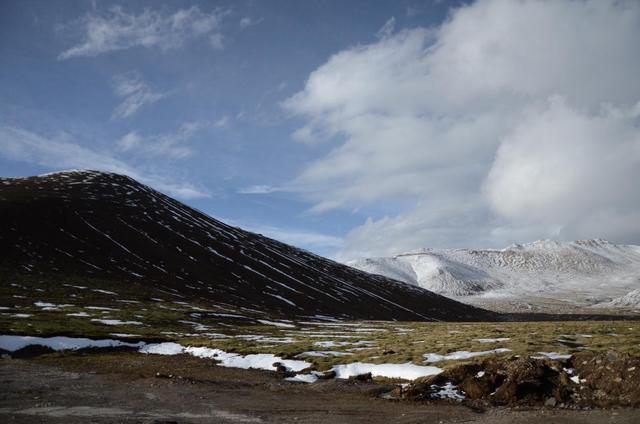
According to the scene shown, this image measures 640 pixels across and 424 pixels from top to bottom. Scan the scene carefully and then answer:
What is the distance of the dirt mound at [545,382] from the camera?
64.2 ft

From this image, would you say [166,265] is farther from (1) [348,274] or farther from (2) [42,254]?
(1) [348,274]

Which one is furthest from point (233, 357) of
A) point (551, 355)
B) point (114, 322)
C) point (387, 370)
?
point (114, 322)

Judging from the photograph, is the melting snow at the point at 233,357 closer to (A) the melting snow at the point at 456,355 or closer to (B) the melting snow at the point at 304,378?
(B) the melting snow at the point at 304,378

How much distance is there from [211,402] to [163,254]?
345 feet

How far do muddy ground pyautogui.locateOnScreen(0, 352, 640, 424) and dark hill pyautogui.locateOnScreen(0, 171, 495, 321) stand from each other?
61081 mm

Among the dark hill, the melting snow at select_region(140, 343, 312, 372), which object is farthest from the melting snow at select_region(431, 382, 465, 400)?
the dark hill

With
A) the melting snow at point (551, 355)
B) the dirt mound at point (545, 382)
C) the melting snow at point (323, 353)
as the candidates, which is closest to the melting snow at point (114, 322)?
the melting snow at point (323, 353)

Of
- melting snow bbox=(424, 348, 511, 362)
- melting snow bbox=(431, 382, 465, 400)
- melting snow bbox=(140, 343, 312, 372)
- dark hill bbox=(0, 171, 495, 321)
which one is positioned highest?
dark hill bbox=(0, 171, 495, 321)

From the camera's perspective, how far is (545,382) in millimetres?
21250

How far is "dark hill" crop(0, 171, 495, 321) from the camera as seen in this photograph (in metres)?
97.4

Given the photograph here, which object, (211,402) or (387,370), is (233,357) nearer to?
(387,370)

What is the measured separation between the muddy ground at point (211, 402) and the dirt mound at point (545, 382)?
108 cm

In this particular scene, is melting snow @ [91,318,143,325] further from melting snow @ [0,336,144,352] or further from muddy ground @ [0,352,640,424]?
muddy ground @ [0,352,640,424]

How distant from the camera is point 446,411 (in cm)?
1938
